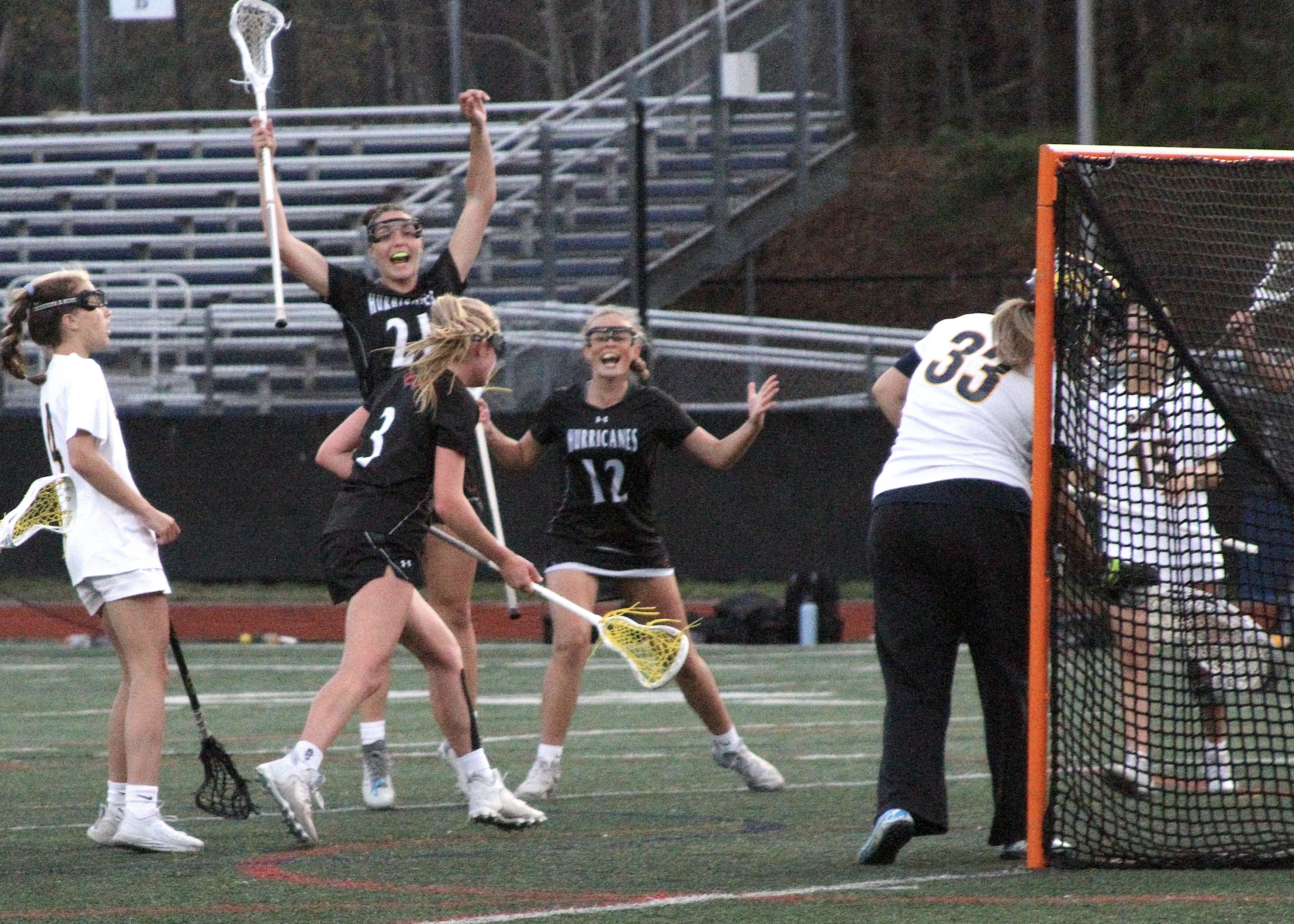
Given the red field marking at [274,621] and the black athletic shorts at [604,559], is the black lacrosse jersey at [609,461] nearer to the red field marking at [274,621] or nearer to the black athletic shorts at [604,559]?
the black athletic shorts at [604,559]

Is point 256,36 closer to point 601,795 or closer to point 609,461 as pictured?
point 609,461

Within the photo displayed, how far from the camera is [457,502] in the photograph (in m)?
6.70

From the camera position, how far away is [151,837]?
6641 mm

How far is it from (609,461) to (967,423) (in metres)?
2.22

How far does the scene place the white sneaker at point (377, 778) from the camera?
7.82m

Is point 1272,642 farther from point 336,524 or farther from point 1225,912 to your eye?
point 336,524

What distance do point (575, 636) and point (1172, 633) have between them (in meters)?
2.42

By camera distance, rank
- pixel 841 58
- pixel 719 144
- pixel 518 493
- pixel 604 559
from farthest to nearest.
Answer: pixel 841 58 < pixel 719 144 < pixel 518 493 < pixel 604 559

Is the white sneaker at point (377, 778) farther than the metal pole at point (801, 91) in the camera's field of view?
No

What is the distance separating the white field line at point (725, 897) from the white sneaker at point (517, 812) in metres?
1.49

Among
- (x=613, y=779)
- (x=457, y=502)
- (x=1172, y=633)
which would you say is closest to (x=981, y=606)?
(x=1172, y=633)

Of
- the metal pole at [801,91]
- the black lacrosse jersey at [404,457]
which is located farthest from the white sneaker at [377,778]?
the metal pole at [801,91]

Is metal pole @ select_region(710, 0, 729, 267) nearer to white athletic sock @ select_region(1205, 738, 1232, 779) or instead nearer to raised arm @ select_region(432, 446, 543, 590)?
white athletic sock @ select_region(1205, 738, 1232, 779)

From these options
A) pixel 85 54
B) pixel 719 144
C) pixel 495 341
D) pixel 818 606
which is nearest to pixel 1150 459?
pixel 495 341
